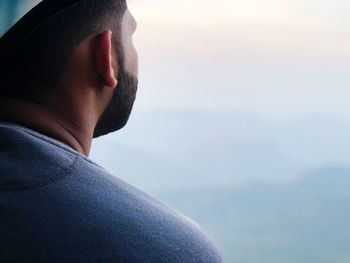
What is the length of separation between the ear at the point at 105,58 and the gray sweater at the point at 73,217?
0.50 feet

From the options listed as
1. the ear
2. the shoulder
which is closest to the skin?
the ear

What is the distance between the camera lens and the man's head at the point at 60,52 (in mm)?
894

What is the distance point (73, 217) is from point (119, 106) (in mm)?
289

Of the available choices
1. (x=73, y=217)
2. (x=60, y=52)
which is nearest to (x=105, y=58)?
(x=60, y=52)

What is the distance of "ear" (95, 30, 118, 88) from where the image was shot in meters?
0.91

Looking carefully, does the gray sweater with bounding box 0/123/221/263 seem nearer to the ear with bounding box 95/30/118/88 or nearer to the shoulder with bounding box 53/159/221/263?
the shoulder with bounding box 53/159/221/263

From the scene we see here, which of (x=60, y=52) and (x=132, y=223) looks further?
(x=60, y=52)

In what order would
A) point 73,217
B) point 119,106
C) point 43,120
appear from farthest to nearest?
point 119,106
point 43,120
point 73,217

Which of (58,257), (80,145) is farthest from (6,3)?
(58,257)

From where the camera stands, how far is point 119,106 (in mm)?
995

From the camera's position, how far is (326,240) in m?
1.60

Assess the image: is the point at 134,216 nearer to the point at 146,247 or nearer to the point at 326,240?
the point at 146,247

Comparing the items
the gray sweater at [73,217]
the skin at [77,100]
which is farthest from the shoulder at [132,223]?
the skin at [77,100]

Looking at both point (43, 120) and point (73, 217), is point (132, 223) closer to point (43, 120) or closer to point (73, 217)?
point (73, 217)
